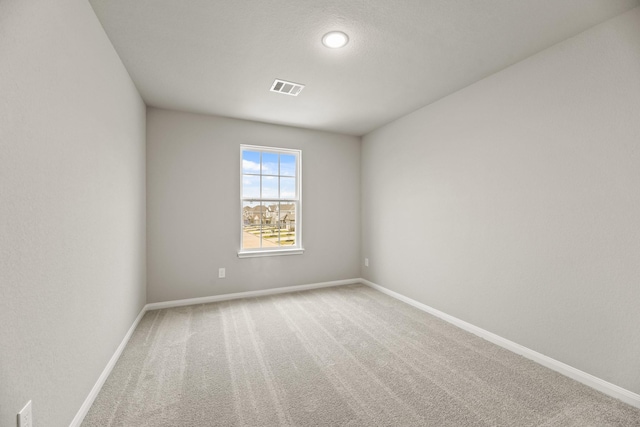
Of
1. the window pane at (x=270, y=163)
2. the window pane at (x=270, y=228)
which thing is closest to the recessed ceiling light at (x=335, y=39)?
the window pane at (x=270, y=163)

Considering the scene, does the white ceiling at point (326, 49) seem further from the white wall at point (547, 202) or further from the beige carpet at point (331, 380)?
the beige carpet at point (331, 380)

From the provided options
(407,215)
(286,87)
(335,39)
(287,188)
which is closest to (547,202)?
(407,215)

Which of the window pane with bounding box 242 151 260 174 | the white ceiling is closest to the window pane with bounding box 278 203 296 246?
the window pane with bounding box 242 151 260 174

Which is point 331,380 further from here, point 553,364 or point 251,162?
point 251,162

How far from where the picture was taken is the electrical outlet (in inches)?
41.4

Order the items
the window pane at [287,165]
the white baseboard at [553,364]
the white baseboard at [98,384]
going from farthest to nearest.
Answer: the window pane at [287,165]
the white baseboard at [553,364]
the white baseboard at [98,384]

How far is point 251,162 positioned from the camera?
3.91m

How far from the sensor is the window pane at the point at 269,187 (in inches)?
157

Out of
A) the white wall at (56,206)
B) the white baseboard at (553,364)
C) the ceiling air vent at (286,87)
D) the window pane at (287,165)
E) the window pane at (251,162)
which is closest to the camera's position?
the white wall at (56,206)

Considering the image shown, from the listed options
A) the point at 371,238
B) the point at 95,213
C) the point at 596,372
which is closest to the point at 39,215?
the point at 95,213

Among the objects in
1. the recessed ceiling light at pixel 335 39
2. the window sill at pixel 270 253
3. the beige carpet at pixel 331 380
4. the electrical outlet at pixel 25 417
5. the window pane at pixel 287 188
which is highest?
the recessed ceiling light at pixel 335 39

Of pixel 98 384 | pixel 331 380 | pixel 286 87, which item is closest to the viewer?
pixel 98 384

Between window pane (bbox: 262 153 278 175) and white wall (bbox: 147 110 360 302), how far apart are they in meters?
0.19

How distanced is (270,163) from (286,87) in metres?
1.41
